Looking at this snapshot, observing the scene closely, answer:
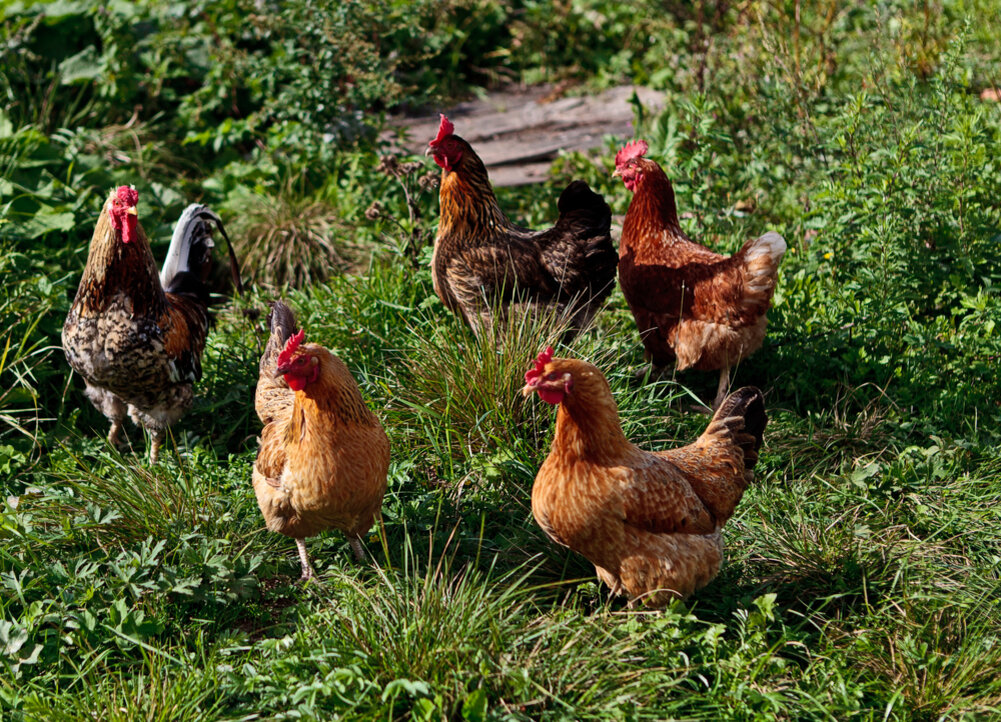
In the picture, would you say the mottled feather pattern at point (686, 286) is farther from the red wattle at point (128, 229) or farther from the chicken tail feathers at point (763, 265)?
the red wattle at point (128, 229)

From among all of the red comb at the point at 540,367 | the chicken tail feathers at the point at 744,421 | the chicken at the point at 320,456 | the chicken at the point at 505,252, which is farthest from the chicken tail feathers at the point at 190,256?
the chicken tail feathers at the point at 744,421

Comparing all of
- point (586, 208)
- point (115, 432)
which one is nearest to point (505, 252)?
point (586, 208)

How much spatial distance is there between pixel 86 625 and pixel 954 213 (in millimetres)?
5336

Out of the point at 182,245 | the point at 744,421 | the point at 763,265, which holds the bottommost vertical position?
the point at 744,421

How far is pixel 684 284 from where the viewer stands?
5184 millimetres

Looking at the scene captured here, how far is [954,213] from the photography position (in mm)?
5656

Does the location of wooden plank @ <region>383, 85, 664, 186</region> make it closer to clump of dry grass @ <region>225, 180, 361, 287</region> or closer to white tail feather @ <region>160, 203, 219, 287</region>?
clump of dry grass @ <region>225, 180, 361, 287</region>

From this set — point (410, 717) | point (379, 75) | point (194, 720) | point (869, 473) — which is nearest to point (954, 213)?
point (869, 473)

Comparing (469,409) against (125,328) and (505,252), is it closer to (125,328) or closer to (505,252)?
(505,252)

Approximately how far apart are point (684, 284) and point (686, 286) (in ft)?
0.05

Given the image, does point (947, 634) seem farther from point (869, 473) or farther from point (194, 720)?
point (194, 720)

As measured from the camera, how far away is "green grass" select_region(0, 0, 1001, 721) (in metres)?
3.43

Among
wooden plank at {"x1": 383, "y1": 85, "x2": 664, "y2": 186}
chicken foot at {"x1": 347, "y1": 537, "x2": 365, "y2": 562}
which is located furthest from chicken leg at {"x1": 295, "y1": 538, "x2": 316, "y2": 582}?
wooden plank at {"x1": 383, "y1": 85, "x2": 664, "y2": 186}

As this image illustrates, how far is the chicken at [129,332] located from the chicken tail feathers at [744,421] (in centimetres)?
294
